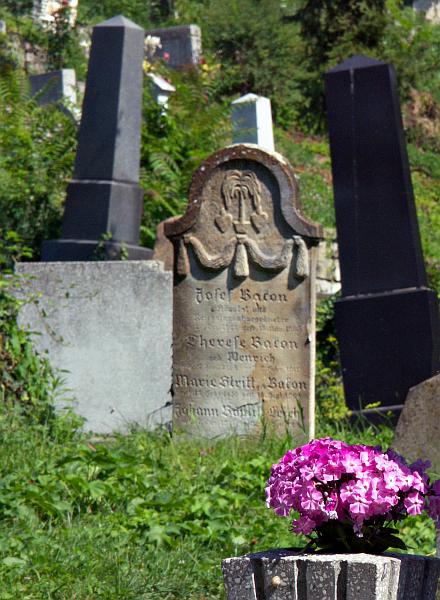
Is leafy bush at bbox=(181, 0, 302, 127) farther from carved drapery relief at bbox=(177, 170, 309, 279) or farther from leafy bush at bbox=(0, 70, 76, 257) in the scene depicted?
carved drapery relief at bbox=(177, 170, 309, 279)

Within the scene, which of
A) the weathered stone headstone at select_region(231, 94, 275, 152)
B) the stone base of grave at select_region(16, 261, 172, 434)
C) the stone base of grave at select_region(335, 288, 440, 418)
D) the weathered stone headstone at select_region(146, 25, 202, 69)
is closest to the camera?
the stone base of grave at select_region(335, 288, 440, 418)

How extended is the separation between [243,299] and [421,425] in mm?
1564

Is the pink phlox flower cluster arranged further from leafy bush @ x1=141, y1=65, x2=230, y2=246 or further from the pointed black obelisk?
leafy bush @ x1=141, y1=65, x2=230, y2=246

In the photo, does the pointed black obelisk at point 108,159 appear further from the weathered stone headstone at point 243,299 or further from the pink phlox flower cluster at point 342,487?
the pink phlox flower cluster at point 342,487

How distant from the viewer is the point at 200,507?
5102 mm

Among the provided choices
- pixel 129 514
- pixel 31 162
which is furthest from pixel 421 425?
pixel 31 162

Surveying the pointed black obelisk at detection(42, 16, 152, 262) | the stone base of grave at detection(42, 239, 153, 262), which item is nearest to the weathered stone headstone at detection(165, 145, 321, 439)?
the stone base of grave at detection(42, 239, 153, 262)

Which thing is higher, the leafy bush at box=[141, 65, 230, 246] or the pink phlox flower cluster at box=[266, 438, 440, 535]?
the leafy bush at box=[141, 65, 230, 246]

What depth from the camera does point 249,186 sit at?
6773 mm

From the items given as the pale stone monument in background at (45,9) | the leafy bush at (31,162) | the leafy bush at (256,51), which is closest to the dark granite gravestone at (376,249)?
the leafy bush at (31,162)

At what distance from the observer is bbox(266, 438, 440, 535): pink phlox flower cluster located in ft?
8.86

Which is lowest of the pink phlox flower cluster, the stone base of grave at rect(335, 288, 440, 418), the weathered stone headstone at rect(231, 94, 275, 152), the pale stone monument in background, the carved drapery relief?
the pink phlox flower cluster

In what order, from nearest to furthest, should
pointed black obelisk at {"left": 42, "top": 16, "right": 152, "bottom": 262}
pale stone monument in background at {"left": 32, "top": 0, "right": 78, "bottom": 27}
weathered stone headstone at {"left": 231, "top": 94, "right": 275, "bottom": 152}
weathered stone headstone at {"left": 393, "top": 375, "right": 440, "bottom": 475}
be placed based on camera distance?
weathered stone headstone at {"left": 393, "top": 375, "right": 440, "bottom": 475} < pointed black obelisk at {"left": 42, "top": 16, "right": 152, "bottom": 262} < weathered stone headstone at {"left": 231, "top": 94, "right": 275, "bottom": 152} < pale stone monument in background at {"left": 32, "top": 0, "right": 78, "bottom": 27}

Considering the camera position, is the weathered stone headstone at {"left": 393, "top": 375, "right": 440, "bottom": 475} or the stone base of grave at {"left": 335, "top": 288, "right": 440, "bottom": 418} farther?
the stone base of grave at {"left": 335, "top": 288, "right": 440, "bottom": 418}
